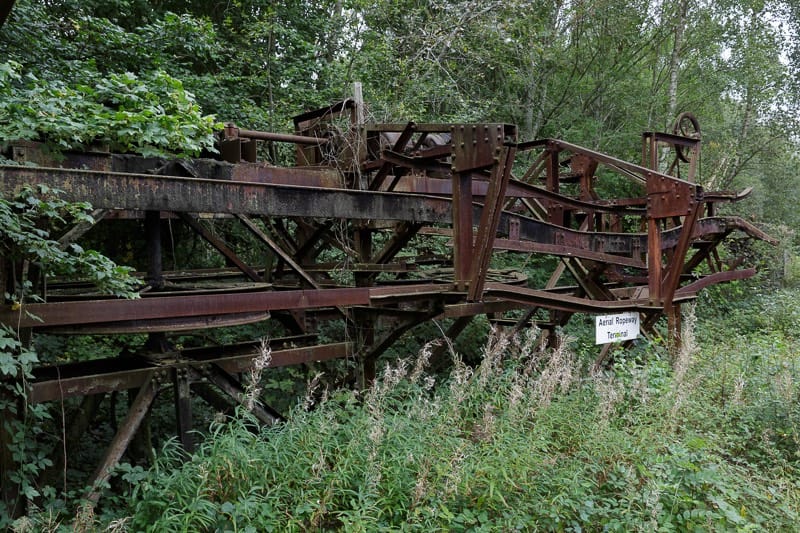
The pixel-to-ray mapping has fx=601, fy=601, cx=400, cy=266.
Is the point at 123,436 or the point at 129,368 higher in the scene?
the point at 129,368

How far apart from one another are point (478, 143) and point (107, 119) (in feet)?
7.90

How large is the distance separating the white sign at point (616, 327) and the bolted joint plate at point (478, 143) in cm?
196

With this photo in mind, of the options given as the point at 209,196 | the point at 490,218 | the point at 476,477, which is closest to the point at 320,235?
the point at 490,218

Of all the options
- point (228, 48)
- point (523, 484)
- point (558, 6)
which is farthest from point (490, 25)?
point (523, 484)

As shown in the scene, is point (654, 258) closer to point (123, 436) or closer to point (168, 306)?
point (168, 306)

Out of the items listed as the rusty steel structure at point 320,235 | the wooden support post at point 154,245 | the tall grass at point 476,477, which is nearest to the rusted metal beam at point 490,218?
the rusty steel structure at point 320,235

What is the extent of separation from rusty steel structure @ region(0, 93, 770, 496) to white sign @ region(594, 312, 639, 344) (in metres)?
0.11

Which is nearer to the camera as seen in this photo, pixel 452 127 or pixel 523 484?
pixel 523 484

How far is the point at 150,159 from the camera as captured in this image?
13.5ft

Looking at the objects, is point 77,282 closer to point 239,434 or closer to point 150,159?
point 150,159

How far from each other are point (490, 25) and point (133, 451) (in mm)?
10728

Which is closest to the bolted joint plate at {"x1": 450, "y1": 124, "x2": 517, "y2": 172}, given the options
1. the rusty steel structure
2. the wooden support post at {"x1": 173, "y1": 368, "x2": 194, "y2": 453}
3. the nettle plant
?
the rusty steel structure

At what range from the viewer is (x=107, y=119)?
3857mm

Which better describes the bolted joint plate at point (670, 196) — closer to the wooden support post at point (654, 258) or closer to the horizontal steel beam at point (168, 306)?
the wooden support post at point (654, 258)
